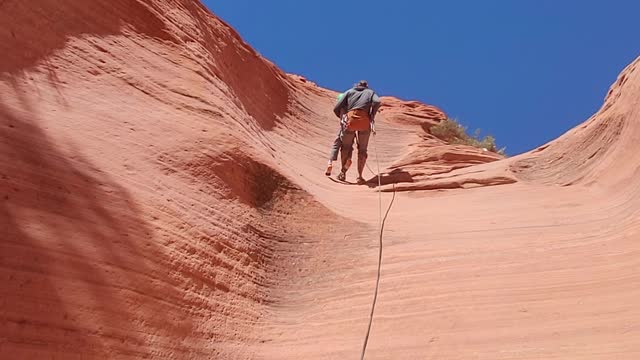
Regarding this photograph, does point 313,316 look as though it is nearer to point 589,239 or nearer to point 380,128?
point 589,239

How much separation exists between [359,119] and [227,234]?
5.05 meters

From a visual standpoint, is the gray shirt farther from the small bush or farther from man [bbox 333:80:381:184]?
the small bush

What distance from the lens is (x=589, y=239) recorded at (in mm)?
5426

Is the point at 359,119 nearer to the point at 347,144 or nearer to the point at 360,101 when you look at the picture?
the point at 360,101

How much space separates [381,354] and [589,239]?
2.18m

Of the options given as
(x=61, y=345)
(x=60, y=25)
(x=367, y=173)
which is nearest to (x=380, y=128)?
(x=367, y=173)

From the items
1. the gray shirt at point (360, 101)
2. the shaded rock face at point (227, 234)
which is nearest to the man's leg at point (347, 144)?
the gray shirt at point (360, 101)

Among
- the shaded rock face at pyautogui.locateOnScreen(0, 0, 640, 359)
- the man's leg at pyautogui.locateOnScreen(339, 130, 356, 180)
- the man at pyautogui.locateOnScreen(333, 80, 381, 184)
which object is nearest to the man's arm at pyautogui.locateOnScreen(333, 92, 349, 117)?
the man at pyautogui.locateOnScreen(333, 80, 381, 184)

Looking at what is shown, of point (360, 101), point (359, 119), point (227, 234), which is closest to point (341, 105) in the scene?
point (360, 101)

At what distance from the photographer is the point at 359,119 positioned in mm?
10031

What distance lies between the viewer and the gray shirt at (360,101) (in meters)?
10.1

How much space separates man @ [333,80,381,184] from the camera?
1003cm

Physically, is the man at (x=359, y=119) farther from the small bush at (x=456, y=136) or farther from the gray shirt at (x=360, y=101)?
the small bush at (x=456, y=136)

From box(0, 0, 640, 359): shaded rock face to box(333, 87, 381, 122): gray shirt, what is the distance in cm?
217
